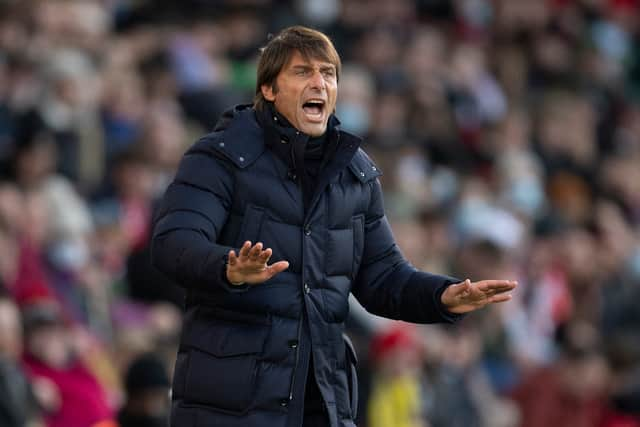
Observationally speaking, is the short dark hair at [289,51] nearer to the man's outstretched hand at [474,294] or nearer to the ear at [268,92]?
the ear at [268,92]

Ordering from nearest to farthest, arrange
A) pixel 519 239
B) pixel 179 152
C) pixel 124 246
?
1. pixel 124 246
2. pixel 179 152
3. pixel 519 239

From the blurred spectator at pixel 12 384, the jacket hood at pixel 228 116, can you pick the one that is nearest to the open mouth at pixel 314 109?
the jacket hood at pixel 228 116

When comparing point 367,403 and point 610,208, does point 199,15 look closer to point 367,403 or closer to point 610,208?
point 610,208

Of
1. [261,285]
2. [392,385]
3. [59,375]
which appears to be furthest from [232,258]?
[392,385]

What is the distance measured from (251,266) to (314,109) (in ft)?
2.49

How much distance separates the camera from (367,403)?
31.7 feet

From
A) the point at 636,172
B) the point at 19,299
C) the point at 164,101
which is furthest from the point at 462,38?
the point at 19,299

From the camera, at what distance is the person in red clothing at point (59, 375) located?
27.3ft

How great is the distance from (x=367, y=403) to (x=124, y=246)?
1.84 metres

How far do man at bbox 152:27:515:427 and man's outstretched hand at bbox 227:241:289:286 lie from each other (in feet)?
0.21

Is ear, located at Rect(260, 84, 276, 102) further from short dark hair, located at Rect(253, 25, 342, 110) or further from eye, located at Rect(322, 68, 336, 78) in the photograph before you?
eye, located at Rect(322, 68, 336, 78)

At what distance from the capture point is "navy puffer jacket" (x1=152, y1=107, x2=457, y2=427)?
17.0ft

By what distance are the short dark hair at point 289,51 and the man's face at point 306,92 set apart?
0.02m

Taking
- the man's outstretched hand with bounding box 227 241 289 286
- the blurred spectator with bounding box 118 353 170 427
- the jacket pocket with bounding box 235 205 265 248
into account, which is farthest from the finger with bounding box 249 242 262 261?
the blurred spectator with bounding box 118 353 170 427
